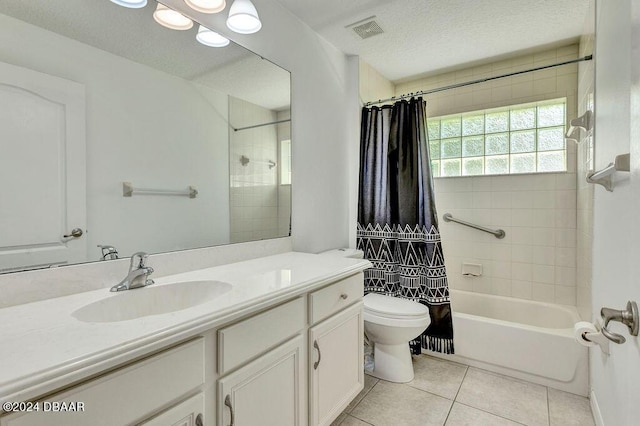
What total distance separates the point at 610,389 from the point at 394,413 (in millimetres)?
961

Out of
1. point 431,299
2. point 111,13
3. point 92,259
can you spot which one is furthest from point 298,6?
point 431,299

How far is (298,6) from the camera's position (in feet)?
6.01

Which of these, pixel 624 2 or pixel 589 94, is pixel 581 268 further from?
pixel 624 2

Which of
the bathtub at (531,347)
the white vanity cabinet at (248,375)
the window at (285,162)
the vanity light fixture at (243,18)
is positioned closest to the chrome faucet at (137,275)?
the white vanity cabinet at (248,375)

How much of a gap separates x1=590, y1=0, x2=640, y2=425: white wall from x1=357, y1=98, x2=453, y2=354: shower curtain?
0.92 meters

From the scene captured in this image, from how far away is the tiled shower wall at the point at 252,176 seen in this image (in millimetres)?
1631

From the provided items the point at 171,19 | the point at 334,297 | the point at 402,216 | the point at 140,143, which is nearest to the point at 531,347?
the point at 402,216

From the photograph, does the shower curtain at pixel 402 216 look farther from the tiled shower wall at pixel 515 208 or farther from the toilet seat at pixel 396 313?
the tiled shower wall at pixel 515 208

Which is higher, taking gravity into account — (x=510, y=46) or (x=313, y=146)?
(x=510, y=46)

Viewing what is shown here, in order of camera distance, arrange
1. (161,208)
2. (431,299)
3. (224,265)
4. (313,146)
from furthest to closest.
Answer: (431,299)
(313,146)
(224,265)
(161,208)

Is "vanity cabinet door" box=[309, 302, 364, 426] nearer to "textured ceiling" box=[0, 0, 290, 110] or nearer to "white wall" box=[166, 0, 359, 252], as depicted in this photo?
"white wall" box=[166, 0, 359, 252]

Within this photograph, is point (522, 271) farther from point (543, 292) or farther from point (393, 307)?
point (393, 307)

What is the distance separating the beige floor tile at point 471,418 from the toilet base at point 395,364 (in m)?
0.34

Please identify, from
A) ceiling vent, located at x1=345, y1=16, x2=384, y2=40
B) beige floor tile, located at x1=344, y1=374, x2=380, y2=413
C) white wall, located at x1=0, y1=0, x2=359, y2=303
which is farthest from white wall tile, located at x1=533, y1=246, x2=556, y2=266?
ceiling vent, located at x1=345, y1=16, x2=384, y2=40
